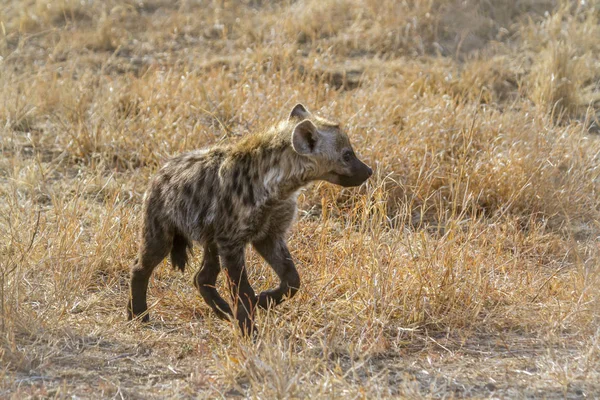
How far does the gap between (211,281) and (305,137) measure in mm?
910

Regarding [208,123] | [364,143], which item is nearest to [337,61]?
[208,123]

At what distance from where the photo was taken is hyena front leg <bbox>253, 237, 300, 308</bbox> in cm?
457

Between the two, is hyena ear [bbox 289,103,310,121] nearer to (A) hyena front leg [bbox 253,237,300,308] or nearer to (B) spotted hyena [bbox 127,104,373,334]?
(B) spotted hyena [bbox 127,104,373,334]

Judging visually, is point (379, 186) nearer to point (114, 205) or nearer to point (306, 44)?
point (114, 205)

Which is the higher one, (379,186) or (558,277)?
(379,186)

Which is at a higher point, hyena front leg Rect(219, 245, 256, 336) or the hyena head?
the hyena head

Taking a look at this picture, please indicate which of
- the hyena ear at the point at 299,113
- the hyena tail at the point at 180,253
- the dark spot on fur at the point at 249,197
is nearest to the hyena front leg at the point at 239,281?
the dark spot on fur at the point at 249,197

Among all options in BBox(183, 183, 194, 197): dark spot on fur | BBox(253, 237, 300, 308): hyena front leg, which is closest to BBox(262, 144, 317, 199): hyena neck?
BBox(253, 237, 300, 308): hyena front leg

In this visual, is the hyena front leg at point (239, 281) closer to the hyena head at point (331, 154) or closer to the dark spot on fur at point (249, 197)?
the dark spot on fur at point (249, 197)

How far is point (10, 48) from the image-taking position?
384 inches

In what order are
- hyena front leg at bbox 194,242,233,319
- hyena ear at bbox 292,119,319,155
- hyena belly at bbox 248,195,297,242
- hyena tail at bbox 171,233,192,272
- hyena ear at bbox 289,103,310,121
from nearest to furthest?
1. hyena ear at bbox 292,119,319,155
2. hyena belly at bbox 248,195,297,242
3. hyena front leg at bbox 194,242,233,319
4. hyena ear at bbox 289,103,310,121
5. hyena tail at bbox 171,233,192,272

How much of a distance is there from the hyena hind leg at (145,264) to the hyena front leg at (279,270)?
1.61 ft

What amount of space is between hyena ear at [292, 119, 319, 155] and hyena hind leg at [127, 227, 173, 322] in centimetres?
87

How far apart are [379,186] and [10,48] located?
19.4ft
